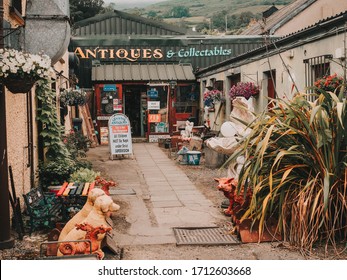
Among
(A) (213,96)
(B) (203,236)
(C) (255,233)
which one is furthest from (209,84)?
(C) (255,233)

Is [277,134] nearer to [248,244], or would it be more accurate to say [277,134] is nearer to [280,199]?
[280,199]

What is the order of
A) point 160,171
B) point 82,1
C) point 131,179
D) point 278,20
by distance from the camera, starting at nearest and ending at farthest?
point 131,179, point 160,171, point 278,20, point 82,1

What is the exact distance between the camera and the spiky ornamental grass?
18.6ft

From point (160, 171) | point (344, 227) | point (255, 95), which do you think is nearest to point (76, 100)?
point (160, 171)

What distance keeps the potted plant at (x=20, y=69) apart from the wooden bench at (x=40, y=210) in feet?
4.83

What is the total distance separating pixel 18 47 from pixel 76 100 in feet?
20.7

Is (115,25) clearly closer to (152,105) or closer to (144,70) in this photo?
(144,70)

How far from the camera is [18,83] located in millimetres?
5645

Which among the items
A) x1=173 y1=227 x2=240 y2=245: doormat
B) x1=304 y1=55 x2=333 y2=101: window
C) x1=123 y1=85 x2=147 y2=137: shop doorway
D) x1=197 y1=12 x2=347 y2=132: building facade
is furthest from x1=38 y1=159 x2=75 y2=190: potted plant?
x1=123 y1=85 x2=147 y2=137: shop doorway

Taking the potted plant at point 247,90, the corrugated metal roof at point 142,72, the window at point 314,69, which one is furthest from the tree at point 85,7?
the window at point 314,69

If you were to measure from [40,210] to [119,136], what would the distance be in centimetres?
763

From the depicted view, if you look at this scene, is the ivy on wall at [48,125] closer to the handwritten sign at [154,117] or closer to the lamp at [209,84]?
the lamp at [209,84]

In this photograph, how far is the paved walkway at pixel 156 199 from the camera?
6598 mm

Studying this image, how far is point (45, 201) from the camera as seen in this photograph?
7332 millimetres
